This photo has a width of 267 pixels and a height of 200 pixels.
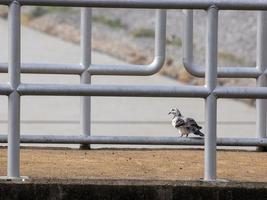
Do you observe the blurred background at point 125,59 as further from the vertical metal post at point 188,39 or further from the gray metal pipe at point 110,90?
the gray metal pipe at point 110,90

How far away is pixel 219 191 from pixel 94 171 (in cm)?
107

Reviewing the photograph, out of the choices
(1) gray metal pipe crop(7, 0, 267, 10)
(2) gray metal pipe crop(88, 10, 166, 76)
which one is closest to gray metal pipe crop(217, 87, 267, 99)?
(1) gray metal pipe crop(7, 0, 267, 10)

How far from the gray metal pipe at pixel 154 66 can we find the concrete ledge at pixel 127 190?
1.94 m

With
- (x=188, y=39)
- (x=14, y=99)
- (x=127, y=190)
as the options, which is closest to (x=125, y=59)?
(x=188, y=39)

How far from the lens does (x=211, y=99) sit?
5.63 metres

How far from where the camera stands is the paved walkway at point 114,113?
1417cm

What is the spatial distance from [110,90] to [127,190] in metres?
0.55

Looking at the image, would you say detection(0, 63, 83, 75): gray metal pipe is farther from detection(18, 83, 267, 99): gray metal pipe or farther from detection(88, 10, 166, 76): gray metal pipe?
detection(18, 83, 267, 99): gray metal pipe

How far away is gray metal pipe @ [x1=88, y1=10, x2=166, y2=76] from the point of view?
23.8ft

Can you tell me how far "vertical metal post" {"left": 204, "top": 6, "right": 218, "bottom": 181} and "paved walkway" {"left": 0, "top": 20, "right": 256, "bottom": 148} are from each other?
7836 mm

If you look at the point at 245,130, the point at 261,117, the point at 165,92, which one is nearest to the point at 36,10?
the point at 245,130

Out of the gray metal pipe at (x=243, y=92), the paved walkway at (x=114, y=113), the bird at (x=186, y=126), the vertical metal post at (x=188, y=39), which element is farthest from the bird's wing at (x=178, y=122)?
the paved walkway at (x=114, y=113)

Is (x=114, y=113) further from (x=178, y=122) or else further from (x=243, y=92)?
(x=243, y=92)

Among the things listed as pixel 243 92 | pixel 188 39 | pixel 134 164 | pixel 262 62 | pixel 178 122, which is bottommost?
pixel 134 164
